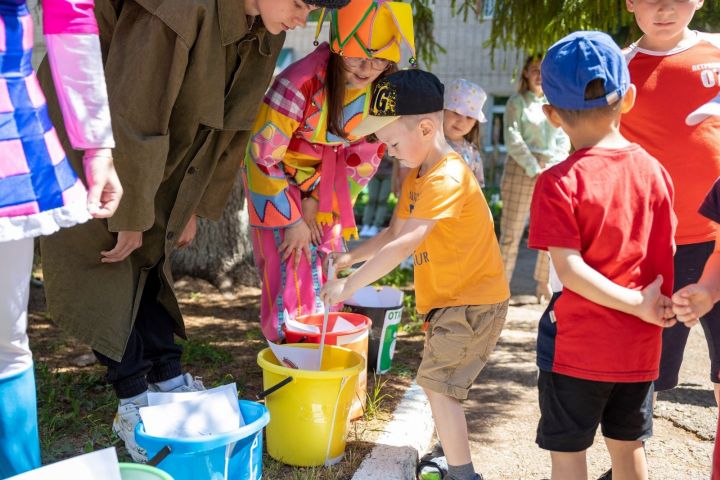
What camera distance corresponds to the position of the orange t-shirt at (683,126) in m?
3.02

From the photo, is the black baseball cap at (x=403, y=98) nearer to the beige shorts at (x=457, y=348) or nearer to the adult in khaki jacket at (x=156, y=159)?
the adult in khaki jacket at (x=156, y=159)

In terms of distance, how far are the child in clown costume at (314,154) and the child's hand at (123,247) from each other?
2.32 feet

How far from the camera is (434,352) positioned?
3023 millimetres

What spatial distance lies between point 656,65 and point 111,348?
7.66 ft

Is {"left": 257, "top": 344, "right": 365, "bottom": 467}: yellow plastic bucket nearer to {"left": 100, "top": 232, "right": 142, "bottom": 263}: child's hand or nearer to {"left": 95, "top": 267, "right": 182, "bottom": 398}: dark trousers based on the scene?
{"left": 95, "top": 267, "right": 182, "bottom": 398}: dark trousers

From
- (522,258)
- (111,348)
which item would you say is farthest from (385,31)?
(522,258)

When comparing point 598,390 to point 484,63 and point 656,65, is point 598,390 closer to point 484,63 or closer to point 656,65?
point 656,65

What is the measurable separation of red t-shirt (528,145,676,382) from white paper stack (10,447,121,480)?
127 cm

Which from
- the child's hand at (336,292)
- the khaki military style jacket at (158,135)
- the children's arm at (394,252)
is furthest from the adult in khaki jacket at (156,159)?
the children's arm at (394,252)

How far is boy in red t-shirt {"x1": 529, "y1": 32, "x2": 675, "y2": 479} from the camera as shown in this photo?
2240 mm

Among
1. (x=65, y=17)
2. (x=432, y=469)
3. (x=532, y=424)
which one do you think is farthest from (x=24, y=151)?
(x=532, y=424)

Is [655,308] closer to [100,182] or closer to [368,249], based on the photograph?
[368,249]

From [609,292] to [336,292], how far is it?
1.07 metres

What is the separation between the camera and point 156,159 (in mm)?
2918
